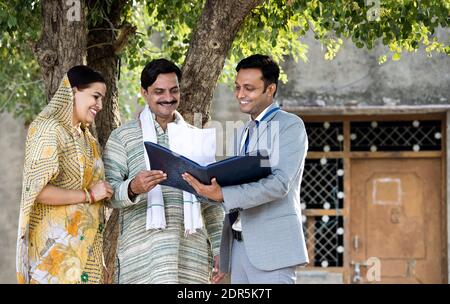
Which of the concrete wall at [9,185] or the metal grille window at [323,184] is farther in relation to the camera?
the concrete wall at [9,185]

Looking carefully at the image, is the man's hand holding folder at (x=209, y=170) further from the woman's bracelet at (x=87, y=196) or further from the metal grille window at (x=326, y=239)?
the metal grille window at (x=326, y=239)

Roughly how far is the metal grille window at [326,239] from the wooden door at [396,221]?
0.15m

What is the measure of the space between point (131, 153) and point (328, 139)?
6787mm

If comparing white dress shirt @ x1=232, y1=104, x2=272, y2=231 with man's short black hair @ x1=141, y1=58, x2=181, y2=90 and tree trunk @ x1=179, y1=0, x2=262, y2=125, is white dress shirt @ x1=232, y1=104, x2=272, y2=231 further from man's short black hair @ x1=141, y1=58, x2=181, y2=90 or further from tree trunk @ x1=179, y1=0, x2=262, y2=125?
tree trunk @ x1=179, y1=0, x2=262, y2=125

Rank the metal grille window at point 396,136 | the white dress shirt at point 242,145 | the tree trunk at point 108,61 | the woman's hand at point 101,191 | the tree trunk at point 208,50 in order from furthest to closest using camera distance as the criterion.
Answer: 1. the metal grille window at point 396,136
2. the tree trunk at point 108,61
3. the tree trunk at point 208,50
4. the woman's hand at point 101,191
5. the white dress shirt at point 242,145

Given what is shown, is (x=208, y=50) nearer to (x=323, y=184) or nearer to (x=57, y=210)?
(x=57, y=210)

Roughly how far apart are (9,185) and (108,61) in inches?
247

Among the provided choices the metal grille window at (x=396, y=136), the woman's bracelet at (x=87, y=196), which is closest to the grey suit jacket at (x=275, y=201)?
the woman's bracelet at (x=87, y=196)

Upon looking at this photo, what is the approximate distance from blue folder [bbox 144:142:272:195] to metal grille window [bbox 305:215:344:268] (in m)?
7.11

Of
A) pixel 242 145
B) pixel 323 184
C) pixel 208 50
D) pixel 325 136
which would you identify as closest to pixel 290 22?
pixel 208 50

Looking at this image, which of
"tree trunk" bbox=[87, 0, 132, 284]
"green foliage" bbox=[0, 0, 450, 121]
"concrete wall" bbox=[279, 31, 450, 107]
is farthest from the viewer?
"concrete wall" bbox=[279, 31, 450, 107]

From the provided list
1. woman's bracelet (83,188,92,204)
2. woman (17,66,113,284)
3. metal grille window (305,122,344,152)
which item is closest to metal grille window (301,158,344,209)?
metal grille window (305,122,344,152)

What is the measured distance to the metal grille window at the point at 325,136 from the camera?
13.2m

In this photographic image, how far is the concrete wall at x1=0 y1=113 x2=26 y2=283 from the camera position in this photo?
14.7 m
